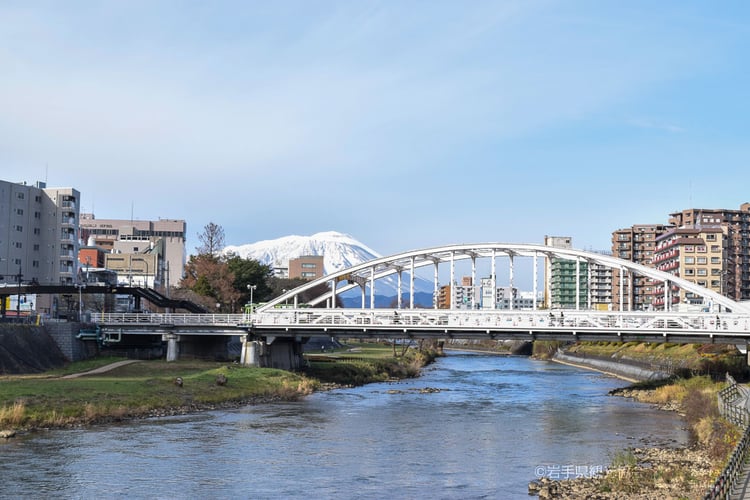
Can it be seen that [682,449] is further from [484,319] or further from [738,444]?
[484,319]

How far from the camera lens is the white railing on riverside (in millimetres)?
64875

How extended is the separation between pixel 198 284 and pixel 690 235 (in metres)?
89.4

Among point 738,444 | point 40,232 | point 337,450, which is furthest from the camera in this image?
point 40,232

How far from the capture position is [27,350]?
64.2m

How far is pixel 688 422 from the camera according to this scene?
1975 inches

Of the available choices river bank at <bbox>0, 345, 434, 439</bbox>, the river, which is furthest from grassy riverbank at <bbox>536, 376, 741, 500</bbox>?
river bank at <bbox>0, 345, 434, 439</bbox>

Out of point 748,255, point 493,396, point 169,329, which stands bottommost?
point 493,396

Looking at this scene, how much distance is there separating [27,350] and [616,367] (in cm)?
6737

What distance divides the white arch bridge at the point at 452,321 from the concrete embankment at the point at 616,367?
1311 centimetres

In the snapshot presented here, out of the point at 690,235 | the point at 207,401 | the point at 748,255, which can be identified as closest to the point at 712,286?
the point at 690,235

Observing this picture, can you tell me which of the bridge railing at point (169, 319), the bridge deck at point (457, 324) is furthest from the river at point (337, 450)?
the bridge railing at point (169, 319)

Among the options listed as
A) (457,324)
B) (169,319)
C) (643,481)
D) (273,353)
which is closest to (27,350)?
(169,319)

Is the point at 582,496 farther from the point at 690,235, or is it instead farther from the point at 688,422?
the point at 690,235

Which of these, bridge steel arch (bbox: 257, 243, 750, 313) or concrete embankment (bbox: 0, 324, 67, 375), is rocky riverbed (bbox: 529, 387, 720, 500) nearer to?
bridge steel arch (bbox: 257, 243, 750, 313)
